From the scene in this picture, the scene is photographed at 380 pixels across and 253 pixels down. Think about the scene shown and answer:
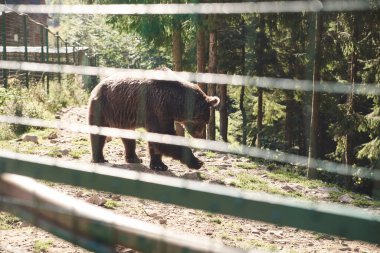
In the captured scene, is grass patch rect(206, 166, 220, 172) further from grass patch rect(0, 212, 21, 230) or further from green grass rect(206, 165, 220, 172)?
grass patch rect(0, 212, 21, 230)

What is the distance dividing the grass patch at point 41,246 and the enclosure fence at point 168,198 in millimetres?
1688

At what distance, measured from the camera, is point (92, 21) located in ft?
102

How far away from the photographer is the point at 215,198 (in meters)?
1.26

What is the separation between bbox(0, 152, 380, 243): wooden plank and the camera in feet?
3.45

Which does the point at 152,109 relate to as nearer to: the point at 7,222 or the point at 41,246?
the point at 7,222

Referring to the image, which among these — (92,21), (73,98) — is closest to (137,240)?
(73,98)

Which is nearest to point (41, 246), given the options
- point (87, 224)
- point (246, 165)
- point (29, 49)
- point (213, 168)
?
point (87, 224)

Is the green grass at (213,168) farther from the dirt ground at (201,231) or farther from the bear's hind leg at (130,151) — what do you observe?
the bear's hind leg at (130,151)

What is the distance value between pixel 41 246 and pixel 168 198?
96.2 inches

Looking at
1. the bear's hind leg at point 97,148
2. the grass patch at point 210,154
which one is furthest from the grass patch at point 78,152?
the grass patch at point 210,154

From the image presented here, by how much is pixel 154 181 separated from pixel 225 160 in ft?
20.5

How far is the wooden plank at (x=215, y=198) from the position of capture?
1.05 metres

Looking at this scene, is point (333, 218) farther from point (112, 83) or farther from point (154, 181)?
point (112, 83)

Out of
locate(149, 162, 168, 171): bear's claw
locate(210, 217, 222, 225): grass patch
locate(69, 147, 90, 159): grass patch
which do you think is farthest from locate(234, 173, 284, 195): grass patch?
locate(69, 147, 90, 159): grass patch
